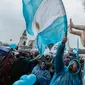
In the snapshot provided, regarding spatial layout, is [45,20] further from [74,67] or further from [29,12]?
[74,67]

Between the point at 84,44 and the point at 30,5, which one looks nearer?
the point at 84,44

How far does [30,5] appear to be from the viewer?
7.49m

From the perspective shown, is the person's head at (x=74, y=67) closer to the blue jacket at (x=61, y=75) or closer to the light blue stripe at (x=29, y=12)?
the blue jacket at (x=61, y=75)

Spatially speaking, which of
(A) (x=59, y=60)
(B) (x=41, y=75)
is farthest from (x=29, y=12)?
(A) (x=59, y=60)

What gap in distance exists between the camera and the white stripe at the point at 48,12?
21.7ft

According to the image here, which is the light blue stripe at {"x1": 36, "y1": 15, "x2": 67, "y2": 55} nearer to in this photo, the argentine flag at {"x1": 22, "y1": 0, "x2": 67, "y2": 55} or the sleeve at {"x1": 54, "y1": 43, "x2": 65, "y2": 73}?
the argentine flag at {"x1": 22, "y1": 0, "x2": 67, "y2": 55}

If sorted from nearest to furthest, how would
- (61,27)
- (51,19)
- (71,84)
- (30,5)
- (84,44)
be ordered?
(84,44)
(71,84)
(61,27)
(51,19)
(30,5)

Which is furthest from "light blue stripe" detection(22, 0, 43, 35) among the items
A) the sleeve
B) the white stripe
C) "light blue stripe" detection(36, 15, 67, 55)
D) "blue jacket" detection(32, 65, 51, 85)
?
the sleeve

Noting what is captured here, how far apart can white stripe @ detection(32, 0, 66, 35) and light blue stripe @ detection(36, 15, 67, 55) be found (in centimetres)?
10

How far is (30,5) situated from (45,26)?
746mm

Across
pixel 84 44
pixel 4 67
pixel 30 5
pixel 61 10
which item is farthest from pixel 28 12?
pixel 84 44

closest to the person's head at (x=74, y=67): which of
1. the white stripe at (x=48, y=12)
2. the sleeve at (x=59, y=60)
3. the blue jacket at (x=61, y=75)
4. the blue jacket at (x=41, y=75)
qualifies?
the blue jacket at (x=61, y=75)

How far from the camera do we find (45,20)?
23.3 ft

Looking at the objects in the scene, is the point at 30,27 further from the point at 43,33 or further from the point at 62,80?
the point at 62,80
